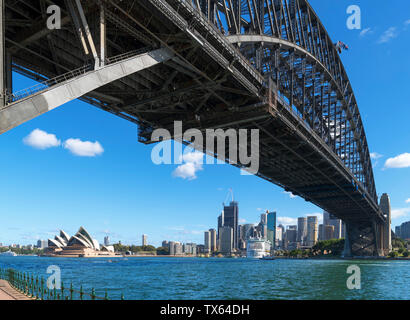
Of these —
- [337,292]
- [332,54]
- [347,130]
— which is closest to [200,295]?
[337,292]

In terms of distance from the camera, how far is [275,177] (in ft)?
213

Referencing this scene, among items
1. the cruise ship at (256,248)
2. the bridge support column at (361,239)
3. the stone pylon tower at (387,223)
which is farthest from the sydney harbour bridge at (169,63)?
the cruise ship at (256,248)

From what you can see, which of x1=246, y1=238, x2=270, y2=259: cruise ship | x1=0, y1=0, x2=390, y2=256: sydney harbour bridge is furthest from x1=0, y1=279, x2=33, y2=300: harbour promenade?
x1=246, y1=238, x2=270, y2=259: cruise ship

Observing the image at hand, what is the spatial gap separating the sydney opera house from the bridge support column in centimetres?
9269

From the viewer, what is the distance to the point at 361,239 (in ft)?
370

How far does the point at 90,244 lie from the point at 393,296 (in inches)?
5442

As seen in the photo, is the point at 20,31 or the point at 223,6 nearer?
the point at 20,31

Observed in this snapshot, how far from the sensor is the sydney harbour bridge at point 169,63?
1558 cm

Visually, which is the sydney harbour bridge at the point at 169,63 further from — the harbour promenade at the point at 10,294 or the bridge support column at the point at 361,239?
the bridge support column at the point at 361,239

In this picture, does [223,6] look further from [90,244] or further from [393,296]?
[90,244]

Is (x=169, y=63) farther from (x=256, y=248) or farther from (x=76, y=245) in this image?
(x=256, y=248)

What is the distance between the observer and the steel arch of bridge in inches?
1113

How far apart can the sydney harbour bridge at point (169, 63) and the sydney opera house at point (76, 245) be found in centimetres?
11227

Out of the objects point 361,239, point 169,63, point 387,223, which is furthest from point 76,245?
point 169,63
